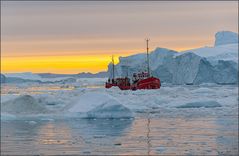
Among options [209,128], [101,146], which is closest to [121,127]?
[209,128]

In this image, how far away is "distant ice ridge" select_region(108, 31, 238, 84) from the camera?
53.8m

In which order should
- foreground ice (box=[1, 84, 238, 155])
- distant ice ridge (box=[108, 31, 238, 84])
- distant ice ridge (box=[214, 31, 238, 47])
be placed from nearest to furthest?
foreground ice (box=[1, 84, 238, 155]), distant ice ridge (box=[108, 31, 238, 84]), distant ice ridge (box=[214, 31, 238, 47])

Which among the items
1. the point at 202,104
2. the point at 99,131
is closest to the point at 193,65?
the point at 202,104

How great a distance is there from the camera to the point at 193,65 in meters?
54.0

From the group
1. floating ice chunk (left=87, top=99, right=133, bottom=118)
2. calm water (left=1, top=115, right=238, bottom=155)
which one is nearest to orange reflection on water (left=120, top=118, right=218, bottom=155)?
calm water (left=1, top=115, right=238, bottom=155)

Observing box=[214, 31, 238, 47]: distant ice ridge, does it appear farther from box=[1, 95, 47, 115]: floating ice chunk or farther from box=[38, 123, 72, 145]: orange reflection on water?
box=[38, 123, 72, 145]: orange reflection on water

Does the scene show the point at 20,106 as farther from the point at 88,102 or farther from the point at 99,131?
the point at 99,131

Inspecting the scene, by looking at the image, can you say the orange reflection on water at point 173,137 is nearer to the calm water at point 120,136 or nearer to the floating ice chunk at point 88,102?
the calm water at point 120,136

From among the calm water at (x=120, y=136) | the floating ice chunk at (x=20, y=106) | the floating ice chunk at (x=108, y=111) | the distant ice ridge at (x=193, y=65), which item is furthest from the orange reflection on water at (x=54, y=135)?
the distant ice ridge at (x=193, y=65)

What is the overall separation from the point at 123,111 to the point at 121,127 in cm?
295

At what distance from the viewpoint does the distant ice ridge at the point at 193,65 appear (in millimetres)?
53750

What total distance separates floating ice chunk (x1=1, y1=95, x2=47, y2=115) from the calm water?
0.63m

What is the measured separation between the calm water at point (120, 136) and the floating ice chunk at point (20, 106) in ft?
2.07

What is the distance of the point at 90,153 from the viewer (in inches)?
312
